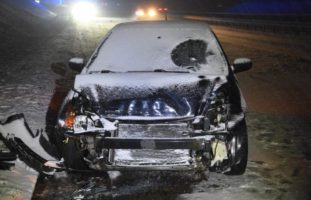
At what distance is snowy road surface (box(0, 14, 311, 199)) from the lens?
4477 millimetres

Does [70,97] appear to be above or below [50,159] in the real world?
above

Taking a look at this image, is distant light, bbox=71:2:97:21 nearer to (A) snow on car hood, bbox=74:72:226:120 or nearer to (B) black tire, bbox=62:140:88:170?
(A) snow on car hood, bbox=74:72:226:120

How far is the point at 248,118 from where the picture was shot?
7449 mm

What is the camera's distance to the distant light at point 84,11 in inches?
1300

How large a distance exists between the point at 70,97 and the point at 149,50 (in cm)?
137

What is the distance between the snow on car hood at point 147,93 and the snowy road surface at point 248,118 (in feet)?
2.58

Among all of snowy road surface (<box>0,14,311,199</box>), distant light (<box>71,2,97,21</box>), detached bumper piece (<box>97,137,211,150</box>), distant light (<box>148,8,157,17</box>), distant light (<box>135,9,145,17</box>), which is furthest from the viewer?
distant light (<box>71,2,97,21</box>)

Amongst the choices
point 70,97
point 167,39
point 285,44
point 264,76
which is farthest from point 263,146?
point 285,44

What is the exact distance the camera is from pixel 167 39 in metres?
5.93

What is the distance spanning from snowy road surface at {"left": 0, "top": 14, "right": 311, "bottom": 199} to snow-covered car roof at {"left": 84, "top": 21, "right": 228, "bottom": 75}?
1.30 metres

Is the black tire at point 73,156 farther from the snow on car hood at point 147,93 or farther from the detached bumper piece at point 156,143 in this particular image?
the snow on car hood at point 147,93

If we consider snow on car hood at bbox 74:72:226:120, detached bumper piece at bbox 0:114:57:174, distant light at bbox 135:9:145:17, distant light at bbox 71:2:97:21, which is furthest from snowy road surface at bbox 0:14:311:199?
distant light at bbox 71:2:97:21

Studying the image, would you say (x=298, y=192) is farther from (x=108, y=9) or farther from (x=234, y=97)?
(x=108, y=9)

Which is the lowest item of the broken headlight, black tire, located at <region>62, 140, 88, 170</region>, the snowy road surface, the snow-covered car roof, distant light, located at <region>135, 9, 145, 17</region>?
the snowy road surface
